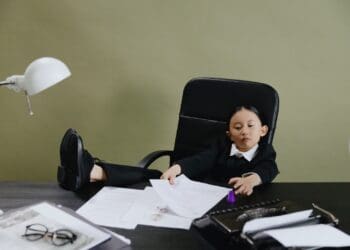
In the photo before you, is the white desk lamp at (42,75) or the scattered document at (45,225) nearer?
the scattered document at (45,225)

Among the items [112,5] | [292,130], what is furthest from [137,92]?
[292,130]

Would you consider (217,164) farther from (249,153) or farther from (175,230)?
(175,230)

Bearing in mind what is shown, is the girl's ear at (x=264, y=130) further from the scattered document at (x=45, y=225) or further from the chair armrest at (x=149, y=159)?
the scattered document at (x=45, y=225)

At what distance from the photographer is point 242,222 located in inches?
40.5

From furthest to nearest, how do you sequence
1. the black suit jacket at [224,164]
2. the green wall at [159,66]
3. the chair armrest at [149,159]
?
the green wall at [159,66], the chair armrest at [149,159], the black suit jacket at [224,164]

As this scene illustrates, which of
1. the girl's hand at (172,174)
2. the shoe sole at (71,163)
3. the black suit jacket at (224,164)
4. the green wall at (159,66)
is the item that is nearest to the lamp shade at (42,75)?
the shoe sole at (71,163)

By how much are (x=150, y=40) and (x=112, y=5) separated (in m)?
0.27

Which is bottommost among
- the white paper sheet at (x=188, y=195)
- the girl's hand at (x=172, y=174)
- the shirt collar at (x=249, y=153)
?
the white paper sheet at (x=188, y=195)

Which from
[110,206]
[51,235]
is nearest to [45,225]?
[51,235]

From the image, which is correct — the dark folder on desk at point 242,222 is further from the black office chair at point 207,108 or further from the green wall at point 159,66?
the green wall at point 159,66

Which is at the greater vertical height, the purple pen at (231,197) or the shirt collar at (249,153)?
the shirt collar at (249,153)

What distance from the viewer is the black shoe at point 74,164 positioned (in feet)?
4.24

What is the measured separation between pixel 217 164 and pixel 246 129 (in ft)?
0.71

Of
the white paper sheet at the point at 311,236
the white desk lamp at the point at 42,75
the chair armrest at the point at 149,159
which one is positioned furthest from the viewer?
the chair armrest at the point at 149,159
